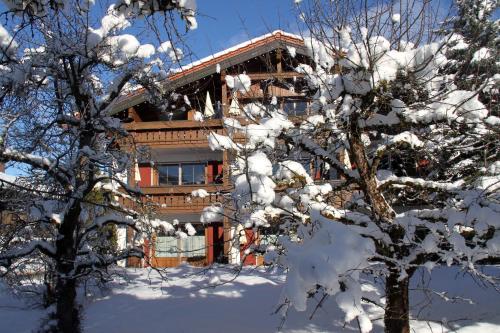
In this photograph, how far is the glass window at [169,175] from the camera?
72.8 feet

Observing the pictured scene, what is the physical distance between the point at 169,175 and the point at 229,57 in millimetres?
8548

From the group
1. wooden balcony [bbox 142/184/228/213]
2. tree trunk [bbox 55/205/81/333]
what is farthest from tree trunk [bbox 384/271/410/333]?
wooden balcony [bbox 142/184/228/213]

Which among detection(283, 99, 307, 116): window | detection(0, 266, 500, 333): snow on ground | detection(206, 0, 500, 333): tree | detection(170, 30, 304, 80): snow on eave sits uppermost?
detection(170, 30, 304, 80): snow on eave

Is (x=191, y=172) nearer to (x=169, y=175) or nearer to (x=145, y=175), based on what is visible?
(x=169, y=175)

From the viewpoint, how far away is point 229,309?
11445mm

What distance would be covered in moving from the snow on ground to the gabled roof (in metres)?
3.77

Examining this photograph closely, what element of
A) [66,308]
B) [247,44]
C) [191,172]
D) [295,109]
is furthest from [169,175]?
[295,109]

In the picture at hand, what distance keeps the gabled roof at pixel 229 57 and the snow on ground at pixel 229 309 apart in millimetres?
3766

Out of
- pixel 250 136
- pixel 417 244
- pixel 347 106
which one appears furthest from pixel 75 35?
pixel 417 244

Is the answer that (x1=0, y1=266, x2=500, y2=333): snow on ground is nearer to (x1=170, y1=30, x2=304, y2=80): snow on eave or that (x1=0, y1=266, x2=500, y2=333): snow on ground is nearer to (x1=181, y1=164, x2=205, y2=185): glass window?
(x1=170, y1=30, x2=304, y2=80): snow on eave

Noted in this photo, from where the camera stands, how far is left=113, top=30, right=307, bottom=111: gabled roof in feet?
28.1

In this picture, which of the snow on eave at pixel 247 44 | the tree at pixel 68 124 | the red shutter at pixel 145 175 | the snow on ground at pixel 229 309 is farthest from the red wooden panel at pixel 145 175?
the tree at pixel 68 124

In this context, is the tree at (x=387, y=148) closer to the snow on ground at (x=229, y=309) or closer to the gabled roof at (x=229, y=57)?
the gabled roof at (x=229, y=57)

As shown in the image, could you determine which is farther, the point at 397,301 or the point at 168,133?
the point at 168,133
